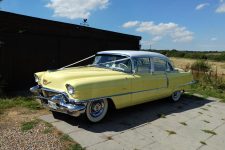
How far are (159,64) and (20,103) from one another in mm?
4067

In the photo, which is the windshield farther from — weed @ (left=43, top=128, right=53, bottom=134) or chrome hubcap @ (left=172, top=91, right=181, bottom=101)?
chrome hubcap @ (left=172, top=91, right=181, bottom=101)

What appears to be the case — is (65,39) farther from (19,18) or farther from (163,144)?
(163,144)

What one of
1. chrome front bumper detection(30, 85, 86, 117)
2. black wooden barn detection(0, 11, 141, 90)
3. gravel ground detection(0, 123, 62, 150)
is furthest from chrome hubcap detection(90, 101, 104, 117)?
black wooden barn detection(0, 11, 141, 90)

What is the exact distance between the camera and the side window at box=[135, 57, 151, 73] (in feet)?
22.2

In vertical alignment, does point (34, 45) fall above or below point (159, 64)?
above

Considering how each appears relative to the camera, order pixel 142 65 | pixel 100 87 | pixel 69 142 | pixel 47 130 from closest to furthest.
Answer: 1. pixel 69 142
2. pixel 47 130
3. pixel 100 87
4. pixel 142 65

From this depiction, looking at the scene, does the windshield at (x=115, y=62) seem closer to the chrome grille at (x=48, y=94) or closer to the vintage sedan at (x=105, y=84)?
the vintage sedan at (x=105, y=84)

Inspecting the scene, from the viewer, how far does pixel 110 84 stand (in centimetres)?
579

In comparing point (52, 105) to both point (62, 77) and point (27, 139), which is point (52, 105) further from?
point (27, 139)

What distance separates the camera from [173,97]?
8664mm

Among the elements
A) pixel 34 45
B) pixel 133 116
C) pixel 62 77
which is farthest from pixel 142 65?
pixel 34 45

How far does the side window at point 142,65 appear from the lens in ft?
22.2

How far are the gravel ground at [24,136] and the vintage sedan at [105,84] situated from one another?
60 cm

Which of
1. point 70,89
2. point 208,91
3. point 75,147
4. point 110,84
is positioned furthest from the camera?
point 208,91
